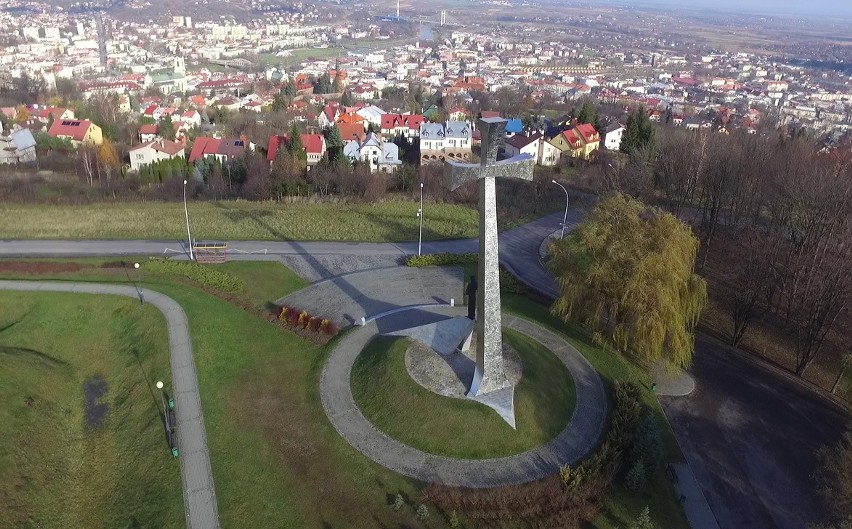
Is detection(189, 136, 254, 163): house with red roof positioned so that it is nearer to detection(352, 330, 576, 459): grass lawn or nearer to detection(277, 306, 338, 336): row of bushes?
detection(277, 306, 338, 336): row of bushes

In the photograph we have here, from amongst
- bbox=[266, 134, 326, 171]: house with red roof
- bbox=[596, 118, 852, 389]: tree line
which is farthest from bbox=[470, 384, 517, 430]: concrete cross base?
bbox=[266, 134, 326, 171]: house with red roof

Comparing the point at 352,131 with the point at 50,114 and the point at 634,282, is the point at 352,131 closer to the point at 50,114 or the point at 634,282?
the point at 50,114

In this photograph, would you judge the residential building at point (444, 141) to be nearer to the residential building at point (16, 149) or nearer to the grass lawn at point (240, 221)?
the grass lawn at point (240, 221)

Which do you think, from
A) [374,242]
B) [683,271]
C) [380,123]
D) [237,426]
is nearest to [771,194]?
[683,271]

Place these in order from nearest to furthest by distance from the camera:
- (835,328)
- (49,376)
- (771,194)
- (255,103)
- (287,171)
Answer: (49,376) → (835,328) → (771,194) → (287,171) → (255,103)

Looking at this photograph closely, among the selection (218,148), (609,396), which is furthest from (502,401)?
(218,148)

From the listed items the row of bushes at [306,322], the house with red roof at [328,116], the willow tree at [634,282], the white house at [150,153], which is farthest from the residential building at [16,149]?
the willow tree at [634,282]

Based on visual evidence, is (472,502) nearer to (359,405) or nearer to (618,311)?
(359,405)

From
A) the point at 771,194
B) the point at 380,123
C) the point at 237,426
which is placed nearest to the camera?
the point at 237,426
